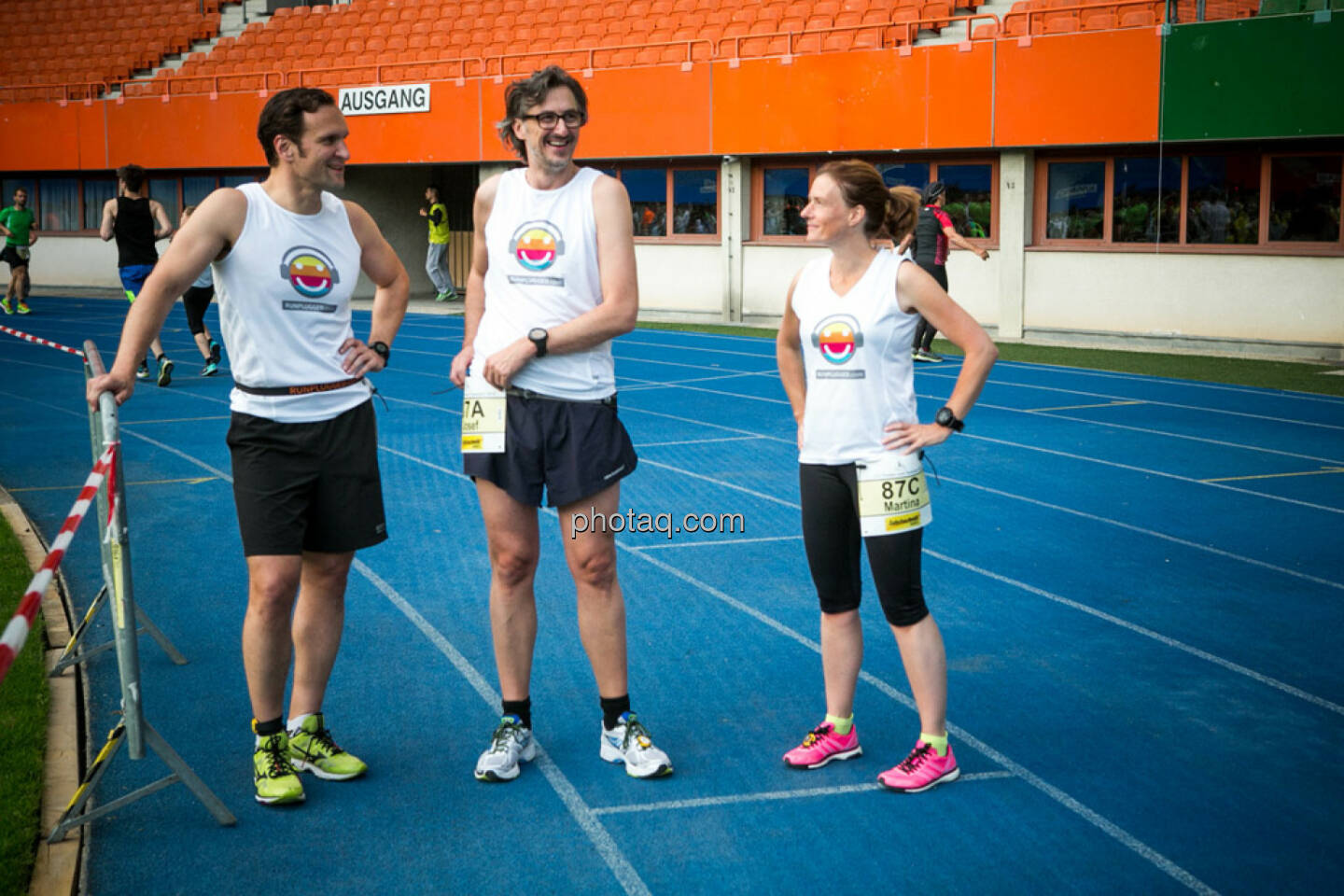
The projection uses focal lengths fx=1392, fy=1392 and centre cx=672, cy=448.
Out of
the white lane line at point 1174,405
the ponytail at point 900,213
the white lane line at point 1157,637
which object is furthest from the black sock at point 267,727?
the white lane line at point 1174,405

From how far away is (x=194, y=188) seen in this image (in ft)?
99.9

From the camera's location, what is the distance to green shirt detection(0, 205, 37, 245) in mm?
23891

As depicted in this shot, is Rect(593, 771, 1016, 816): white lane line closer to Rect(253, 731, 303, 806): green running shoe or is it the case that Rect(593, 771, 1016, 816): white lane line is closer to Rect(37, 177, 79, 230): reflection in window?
Rect(253, 731, 303, 806): green running shoe

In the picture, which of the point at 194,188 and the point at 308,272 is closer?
the point at 308,272

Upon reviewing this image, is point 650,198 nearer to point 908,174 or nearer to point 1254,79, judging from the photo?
point 908,174

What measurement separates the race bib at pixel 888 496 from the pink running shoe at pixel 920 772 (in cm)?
69

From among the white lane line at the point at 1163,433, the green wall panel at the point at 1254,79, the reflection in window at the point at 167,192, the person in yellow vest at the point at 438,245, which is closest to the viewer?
the white lane line at the point at 1163,433

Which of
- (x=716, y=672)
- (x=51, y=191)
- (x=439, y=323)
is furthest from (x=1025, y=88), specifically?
(x=51, y=191)

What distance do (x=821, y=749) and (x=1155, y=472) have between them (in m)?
5.86

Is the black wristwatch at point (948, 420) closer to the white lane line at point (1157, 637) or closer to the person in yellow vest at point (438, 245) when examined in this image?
the white lane line at point (1157, 637)

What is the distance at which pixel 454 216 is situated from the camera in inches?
1191

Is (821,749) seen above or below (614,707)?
below

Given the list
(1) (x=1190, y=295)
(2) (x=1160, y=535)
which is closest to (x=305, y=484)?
(2) (x=1160, y=535)

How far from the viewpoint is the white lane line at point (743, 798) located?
4.08 metres
